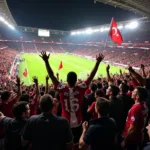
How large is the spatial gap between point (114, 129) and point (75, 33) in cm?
10396

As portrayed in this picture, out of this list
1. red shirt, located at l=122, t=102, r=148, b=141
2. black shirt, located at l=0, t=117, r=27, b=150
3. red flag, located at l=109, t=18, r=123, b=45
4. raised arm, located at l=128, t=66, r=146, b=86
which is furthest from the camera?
red flag, located at l=109, t=18, r=123, b=45

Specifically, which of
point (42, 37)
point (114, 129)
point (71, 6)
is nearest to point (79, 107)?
point (114, 129)

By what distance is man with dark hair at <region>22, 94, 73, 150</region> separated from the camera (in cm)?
312

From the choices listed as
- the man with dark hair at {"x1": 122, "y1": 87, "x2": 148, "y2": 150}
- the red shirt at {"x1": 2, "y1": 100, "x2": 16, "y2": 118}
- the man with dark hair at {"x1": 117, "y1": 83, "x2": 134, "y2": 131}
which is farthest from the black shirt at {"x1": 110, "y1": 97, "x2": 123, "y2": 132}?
the red shirt at {"x1": 2, "y1": 100, "x2": 16, "y2": 118}

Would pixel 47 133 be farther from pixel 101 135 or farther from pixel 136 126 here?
pixel 136 126

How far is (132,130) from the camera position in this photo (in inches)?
163

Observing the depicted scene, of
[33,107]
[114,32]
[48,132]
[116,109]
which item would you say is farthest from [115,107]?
[114,32]

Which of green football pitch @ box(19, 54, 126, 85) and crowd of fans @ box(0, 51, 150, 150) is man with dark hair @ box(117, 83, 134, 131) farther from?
green football pitch @ box(19, 54, 126, 85)

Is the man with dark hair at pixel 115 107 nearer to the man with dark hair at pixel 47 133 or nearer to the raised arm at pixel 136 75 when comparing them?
the raised arm at pixel 136 75

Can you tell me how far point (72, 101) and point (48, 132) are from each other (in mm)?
1194

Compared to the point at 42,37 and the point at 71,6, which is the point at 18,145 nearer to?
the point at 71,6

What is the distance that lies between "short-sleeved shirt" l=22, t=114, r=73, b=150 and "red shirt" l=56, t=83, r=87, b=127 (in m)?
1.03

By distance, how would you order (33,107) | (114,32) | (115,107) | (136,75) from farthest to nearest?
(114,32), (136,75), (33,107), (115,107)

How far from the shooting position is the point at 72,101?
166 inches
